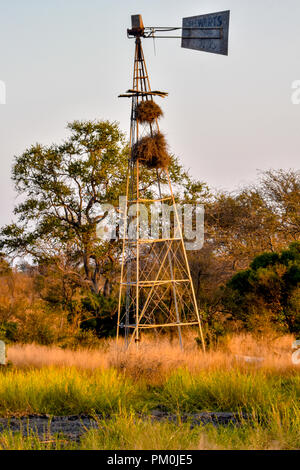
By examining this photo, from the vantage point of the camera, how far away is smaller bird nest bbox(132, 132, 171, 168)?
35.8 ft

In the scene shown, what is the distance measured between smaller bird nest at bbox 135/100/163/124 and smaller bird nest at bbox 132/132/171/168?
0.37 meters

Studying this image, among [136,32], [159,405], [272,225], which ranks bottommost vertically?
[159,405]

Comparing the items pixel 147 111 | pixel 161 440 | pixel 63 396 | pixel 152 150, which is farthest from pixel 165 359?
pixel 161 440

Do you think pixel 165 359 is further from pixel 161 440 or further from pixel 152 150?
pixel 161 440

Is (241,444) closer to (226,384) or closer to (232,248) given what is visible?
(226,384)

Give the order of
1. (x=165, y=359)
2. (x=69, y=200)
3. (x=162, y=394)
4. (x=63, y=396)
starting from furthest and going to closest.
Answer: (x=69, y=200) → (x=165, y=359) → (x=162, y=394) → (x=63, y=396)

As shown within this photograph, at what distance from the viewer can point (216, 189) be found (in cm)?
1955

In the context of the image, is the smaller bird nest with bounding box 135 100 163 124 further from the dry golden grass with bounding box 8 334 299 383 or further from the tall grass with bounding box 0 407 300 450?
the tall grass with bounding box 0 407 300 450

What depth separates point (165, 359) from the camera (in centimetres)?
945

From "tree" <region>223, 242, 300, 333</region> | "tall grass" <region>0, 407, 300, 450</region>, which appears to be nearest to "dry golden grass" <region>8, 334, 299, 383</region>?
"tree" <region>223, 242, 300, 333</region>

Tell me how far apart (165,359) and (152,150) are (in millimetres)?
4199

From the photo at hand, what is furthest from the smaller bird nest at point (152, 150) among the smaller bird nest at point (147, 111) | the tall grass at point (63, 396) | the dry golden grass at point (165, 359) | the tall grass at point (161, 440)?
the tall grass at point (161, 440)

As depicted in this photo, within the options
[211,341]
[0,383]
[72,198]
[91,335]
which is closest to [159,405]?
[0,383]

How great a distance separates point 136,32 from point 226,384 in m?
7.13
